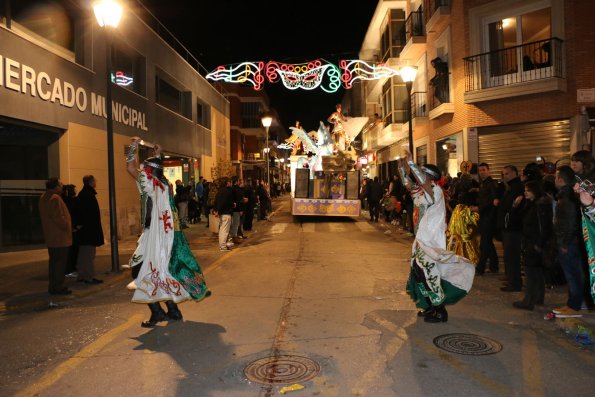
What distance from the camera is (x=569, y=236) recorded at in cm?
531

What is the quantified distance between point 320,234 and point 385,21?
642 inches

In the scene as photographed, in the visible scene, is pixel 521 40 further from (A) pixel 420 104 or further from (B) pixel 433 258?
(B) pixel 433 258

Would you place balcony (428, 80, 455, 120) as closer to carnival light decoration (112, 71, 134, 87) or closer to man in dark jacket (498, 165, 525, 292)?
man in dark jacket (498, 165, 525, 292)

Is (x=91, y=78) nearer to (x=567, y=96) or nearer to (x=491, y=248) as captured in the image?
(x=491, y=248)

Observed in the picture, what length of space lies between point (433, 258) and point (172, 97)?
17719mm

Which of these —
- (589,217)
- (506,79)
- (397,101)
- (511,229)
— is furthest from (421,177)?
(397,101)

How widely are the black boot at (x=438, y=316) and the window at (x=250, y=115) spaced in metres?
47.1

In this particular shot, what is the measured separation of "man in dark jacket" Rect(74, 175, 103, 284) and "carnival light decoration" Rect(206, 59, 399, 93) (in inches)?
359

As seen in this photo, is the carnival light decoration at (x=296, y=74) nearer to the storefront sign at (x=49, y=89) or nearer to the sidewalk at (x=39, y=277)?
the storefront sign at (x=49, y=89)

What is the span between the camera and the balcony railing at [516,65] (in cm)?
1384

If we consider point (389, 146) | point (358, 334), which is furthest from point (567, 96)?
point (389, 146)

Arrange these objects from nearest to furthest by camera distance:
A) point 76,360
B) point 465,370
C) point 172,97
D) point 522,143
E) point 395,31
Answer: point 465,370 < point 76,360 < point 522,143 < point 172,97 < point 395,31

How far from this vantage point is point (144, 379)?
13.3 ft

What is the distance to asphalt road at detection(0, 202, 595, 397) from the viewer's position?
391cm
